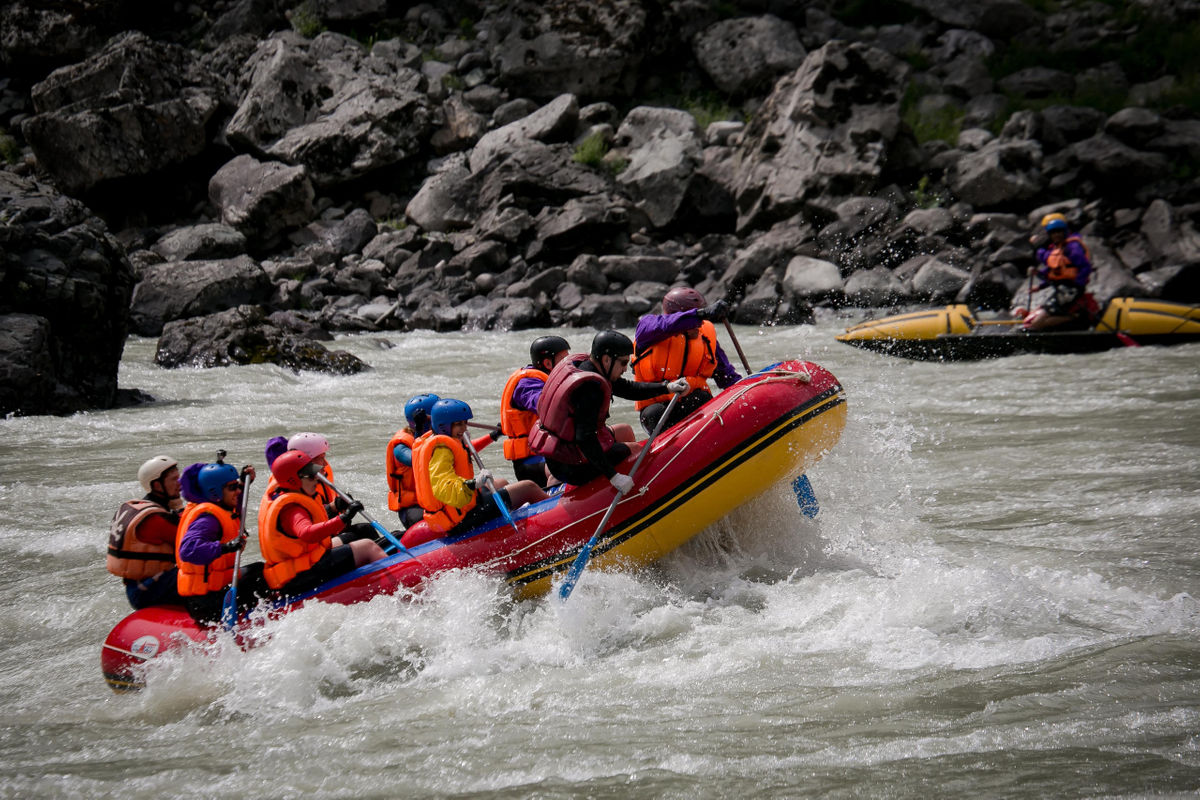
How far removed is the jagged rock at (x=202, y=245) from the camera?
19.6 meters

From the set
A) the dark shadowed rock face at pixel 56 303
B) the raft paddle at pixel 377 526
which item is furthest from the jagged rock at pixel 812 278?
the raft paddle at pixel 377 526

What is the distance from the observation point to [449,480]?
4949 mm

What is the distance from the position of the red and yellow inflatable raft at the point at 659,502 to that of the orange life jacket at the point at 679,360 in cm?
52

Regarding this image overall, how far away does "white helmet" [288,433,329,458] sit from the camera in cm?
479

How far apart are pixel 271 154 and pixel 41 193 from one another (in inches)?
453

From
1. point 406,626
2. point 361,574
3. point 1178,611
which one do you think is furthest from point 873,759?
point 361,574

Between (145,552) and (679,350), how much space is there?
3191 mm

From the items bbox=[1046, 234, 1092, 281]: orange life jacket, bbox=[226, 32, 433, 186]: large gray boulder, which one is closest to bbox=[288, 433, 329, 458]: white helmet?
bbox=[1046, 234, 1092, 281]: orange life jacket

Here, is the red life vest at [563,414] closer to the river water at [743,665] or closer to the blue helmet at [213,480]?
the river water at [743,665]

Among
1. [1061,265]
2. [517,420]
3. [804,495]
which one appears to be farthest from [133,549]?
[1061,265]

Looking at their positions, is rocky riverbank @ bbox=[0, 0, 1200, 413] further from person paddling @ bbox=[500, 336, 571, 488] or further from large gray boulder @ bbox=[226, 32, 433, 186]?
person paddling @ bbox=[500, 336, 571, 488]

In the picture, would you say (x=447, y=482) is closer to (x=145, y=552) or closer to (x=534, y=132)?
(x=145, y=552)

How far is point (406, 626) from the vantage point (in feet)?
15.4

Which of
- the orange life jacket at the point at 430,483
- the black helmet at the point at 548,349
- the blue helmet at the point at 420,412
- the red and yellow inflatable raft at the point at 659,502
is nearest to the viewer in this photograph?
the red and yellow inflatable raft at the point at 659,502
